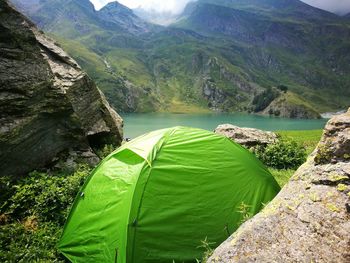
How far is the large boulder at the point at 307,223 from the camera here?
199 inches

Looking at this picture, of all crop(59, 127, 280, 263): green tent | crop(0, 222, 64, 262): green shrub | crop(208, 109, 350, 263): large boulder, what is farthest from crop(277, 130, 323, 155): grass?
crop(0, 222, 64, 262): green shrub

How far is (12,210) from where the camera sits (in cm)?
1048

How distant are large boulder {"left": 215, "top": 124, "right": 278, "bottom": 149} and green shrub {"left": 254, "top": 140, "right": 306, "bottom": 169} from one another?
1.23m

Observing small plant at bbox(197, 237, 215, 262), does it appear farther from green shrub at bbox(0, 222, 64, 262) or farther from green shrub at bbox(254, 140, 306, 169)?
green shrub at bbox(254, 140, 306, 169)

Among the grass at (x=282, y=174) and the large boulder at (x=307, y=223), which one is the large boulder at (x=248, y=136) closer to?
the grass at (x=282, y=174)

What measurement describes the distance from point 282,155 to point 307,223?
1395cm

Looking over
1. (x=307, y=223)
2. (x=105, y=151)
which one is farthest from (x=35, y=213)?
(x=307, y=223)

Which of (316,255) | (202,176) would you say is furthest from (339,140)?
(202,176)

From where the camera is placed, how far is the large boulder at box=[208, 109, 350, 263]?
5066 mm

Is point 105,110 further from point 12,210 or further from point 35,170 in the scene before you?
point 12,210

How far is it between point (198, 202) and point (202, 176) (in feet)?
2.45

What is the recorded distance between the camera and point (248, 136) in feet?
71.4

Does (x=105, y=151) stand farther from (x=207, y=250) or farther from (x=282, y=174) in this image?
(x=207, y=250)

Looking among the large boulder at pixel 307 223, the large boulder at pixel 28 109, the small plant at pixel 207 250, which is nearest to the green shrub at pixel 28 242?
the large boulder at pixel 28 109
